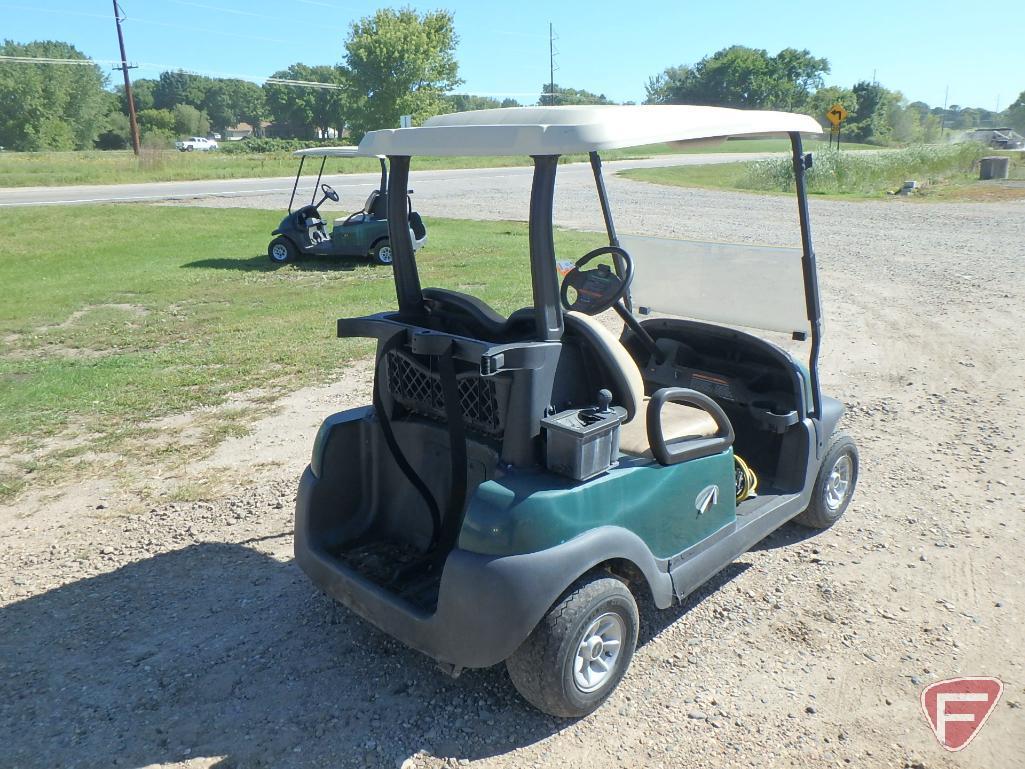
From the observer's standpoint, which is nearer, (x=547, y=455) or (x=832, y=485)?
(x=547, y=455)

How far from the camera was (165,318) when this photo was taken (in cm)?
814

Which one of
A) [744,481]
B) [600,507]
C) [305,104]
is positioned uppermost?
[305,104]

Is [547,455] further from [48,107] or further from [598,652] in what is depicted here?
[48,107]

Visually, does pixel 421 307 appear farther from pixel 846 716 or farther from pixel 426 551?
pixel 846 716

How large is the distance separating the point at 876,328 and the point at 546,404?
6154mm

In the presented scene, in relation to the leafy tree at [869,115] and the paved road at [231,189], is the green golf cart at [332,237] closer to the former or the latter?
the paved road at [231,189]

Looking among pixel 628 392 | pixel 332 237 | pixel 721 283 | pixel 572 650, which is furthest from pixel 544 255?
pixel 332 237

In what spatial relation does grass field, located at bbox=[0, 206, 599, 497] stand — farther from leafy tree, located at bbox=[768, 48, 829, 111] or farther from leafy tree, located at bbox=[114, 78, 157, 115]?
leafy tree, located at bbox=[114, 78, 157, 115]

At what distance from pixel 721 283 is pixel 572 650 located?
2076 mm

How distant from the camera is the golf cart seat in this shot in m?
2.67

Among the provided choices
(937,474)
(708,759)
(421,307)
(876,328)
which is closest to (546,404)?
(421,307)

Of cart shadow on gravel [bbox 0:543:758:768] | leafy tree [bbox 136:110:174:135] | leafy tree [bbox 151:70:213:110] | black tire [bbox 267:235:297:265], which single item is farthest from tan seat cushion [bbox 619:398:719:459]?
leafy tree [bbox 151:70:213:110]

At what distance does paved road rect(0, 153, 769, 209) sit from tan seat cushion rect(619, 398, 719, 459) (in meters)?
15.5

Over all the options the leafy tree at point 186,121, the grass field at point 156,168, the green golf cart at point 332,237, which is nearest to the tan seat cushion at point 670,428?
the green golf cart at point 332,237
